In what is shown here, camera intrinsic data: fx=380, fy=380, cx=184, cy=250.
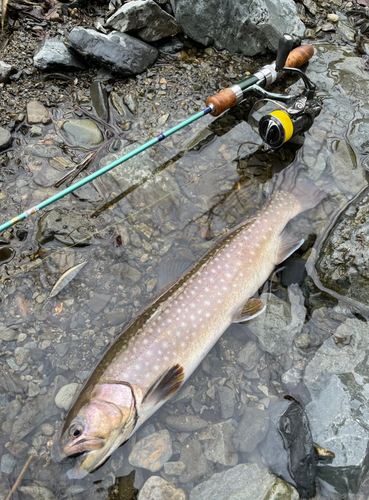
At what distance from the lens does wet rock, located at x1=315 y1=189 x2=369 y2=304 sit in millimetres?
3750

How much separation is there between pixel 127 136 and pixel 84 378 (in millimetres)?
2909

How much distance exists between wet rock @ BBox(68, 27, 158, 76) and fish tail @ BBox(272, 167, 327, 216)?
2536 mm

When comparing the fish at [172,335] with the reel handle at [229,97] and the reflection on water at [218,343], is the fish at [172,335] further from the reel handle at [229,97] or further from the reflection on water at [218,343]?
the reel handle at [229,97]

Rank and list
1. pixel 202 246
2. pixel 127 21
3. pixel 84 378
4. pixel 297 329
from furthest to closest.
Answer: pixel 127 21
pixel 202 246
pixel 297 329
pixel 84 378

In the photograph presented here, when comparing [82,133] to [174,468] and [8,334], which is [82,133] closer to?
[8,334]

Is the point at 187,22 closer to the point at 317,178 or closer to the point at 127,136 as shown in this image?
the point at 127,136

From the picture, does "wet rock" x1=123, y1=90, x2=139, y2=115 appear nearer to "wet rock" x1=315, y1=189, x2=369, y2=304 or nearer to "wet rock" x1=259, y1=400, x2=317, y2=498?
"wet rock" x1=315, y1=189, x2=369, y2=304

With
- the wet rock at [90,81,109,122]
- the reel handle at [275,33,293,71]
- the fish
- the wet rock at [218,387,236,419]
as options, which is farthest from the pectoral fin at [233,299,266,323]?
the wet rock at [90,81,109,122]

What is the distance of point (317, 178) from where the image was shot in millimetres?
4703

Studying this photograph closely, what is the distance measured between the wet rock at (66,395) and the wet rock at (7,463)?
51 centimetres

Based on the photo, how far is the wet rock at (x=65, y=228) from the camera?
13.2 feet

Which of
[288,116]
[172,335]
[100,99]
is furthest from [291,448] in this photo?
[100,99]

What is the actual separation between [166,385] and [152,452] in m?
0.58

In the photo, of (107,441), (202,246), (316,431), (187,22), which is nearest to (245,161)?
(202,246)
